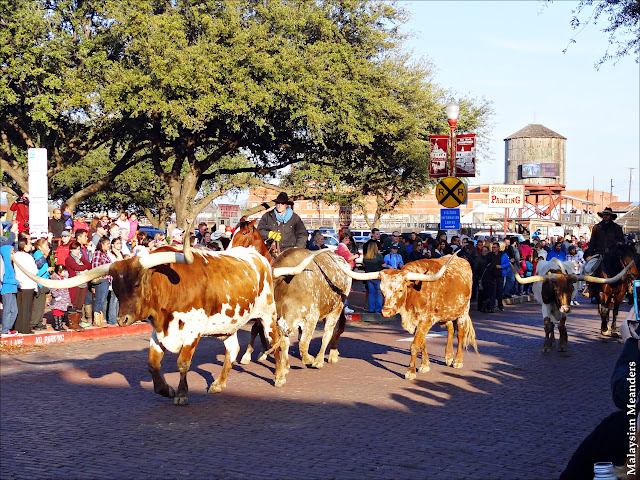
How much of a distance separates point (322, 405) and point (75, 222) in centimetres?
1373

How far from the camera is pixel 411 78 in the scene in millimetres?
33125

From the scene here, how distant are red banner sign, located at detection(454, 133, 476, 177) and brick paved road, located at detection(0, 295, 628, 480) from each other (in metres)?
7.70

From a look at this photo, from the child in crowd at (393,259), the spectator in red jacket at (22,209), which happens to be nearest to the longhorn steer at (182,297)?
the child in crowd at (393,259)

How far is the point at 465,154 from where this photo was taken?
69.3 feet

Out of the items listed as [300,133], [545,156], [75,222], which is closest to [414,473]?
[75,222]

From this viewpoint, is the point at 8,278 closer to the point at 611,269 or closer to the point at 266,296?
the point at 266,296

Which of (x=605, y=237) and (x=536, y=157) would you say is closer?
(x=605, y=237)

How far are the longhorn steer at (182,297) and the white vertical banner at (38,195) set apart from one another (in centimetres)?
771

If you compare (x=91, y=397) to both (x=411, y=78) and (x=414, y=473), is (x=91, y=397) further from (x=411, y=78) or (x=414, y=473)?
(x=411, y=78)

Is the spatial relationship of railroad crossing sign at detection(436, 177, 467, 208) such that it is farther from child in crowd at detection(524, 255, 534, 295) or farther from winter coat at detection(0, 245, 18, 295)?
winter coat at detection(0, 245, 18, 295)

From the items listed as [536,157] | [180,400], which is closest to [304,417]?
[180,400]

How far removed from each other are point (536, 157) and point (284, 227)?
77.6 metres

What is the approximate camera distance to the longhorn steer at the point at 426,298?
11609 mm

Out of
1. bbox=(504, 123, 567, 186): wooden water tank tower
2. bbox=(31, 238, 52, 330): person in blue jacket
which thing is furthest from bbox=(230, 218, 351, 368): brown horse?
bbox=(504, 123, 567, 186): wooden water tank tower
